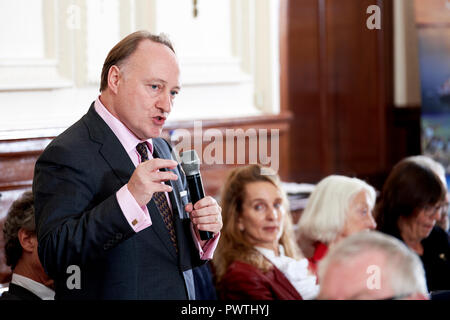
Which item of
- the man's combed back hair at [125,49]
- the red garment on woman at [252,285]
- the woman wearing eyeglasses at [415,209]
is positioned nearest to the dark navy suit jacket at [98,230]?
the man's combed back hair at [125,49]

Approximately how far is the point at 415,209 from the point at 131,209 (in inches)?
73.2

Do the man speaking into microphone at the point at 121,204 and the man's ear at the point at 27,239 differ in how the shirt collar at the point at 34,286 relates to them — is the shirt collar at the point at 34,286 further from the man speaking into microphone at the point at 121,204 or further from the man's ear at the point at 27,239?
the man speaking into microphone at the point at 121,204

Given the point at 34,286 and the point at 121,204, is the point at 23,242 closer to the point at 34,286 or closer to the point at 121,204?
the point at 34,286

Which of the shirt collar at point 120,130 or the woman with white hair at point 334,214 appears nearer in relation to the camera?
the shirt collar at point 120,130

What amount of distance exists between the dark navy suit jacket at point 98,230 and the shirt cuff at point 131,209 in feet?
0.04

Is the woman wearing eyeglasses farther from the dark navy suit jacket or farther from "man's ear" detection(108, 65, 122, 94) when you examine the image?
"man's ear" detection(108, 65, 122, 94)

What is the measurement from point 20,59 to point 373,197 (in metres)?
1.60

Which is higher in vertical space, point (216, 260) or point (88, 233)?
point (88, 233)

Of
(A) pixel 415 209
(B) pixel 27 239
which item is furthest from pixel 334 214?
(B) pixel 27 239

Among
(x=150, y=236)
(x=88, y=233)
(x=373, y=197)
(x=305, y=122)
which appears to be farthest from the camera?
(x=305, y=122)

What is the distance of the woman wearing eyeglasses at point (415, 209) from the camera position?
3293 mm

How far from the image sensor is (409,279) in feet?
4.54

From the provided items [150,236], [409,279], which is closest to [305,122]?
[150,236]
